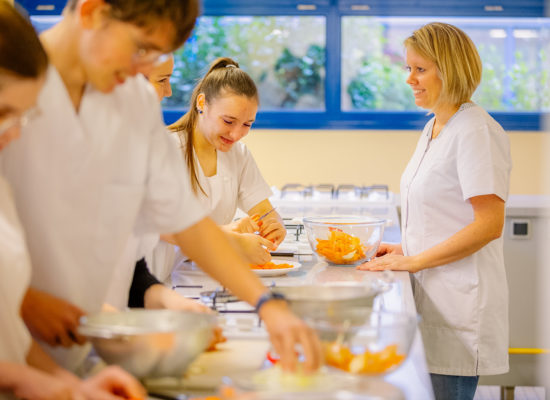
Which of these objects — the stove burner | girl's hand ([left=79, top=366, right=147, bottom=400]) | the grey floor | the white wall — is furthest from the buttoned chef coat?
the white wall

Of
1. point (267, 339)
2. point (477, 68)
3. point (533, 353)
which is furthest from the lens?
point (533, 353)

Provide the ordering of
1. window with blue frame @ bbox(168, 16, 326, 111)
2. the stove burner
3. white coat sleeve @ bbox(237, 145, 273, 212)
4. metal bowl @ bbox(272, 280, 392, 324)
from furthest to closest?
window with blue frame @ bbox(168, 16, 326, 111), white coat sleeve @ bbox(237, 145, 273, 212), the stove burner, metal bowl @ bbox(272, 280, 392, 324)

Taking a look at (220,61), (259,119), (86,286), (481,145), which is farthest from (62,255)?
(259,119)

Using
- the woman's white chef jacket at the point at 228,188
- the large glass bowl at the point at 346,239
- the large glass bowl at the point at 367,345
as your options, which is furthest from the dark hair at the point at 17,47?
the large glass bowl at the point at 346,239

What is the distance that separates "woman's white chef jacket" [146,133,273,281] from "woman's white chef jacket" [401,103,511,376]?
2.15ft

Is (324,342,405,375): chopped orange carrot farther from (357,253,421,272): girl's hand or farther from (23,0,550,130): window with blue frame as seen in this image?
(23,0,550,130): window with blue frame

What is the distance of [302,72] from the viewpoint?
4.68 meters

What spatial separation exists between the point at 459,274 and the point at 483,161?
1.14 ft

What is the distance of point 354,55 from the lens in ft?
15.2

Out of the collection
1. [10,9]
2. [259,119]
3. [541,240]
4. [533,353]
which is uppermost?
[10,9]

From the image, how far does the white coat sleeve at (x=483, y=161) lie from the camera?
77.1 inches

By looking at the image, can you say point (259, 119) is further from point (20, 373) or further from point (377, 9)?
point (20, 373)

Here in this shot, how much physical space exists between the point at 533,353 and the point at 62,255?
2839 millimetres

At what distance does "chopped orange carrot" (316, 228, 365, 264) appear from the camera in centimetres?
213
